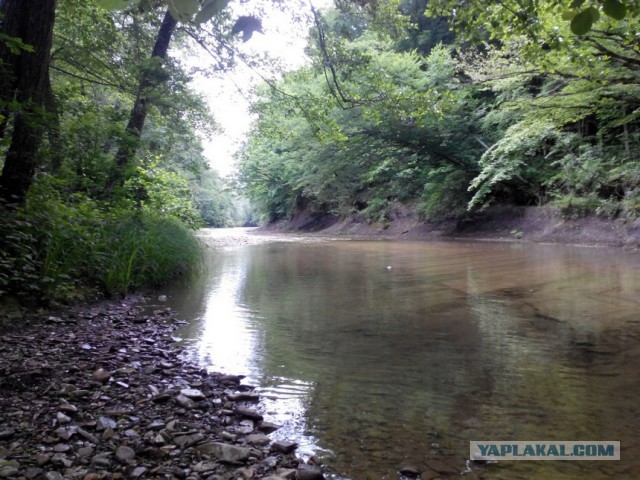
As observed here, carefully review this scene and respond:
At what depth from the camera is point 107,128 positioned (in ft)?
21.9

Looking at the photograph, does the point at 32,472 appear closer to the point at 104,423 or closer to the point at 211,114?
the point at 104,423

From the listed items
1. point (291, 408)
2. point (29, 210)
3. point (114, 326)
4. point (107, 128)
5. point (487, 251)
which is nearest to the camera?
point (291, 408)

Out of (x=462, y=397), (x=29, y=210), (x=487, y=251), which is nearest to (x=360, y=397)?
(x=462, y=397)

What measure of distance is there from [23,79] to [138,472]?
176 inches

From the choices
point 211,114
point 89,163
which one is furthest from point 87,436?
point 211,114

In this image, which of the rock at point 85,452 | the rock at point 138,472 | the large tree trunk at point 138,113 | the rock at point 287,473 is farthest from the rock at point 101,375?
the large tree trunk at point 138,113

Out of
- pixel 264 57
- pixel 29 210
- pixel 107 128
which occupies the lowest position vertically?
pixel 29 210

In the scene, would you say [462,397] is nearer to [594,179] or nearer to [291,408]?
[291,408]

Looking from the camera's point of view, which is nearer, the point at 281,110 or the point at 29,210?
the point at 29,210

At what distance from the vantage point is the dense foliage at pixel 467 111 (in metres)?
6.54

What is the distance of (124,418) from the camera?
2.33m

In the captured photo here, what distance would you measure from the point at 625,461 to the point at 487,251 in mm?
10940

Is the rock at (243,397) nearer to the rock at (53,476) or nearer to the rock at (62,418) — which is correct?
the rock at (62,418)

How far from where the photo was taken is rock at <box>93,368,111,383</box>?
2.84m
